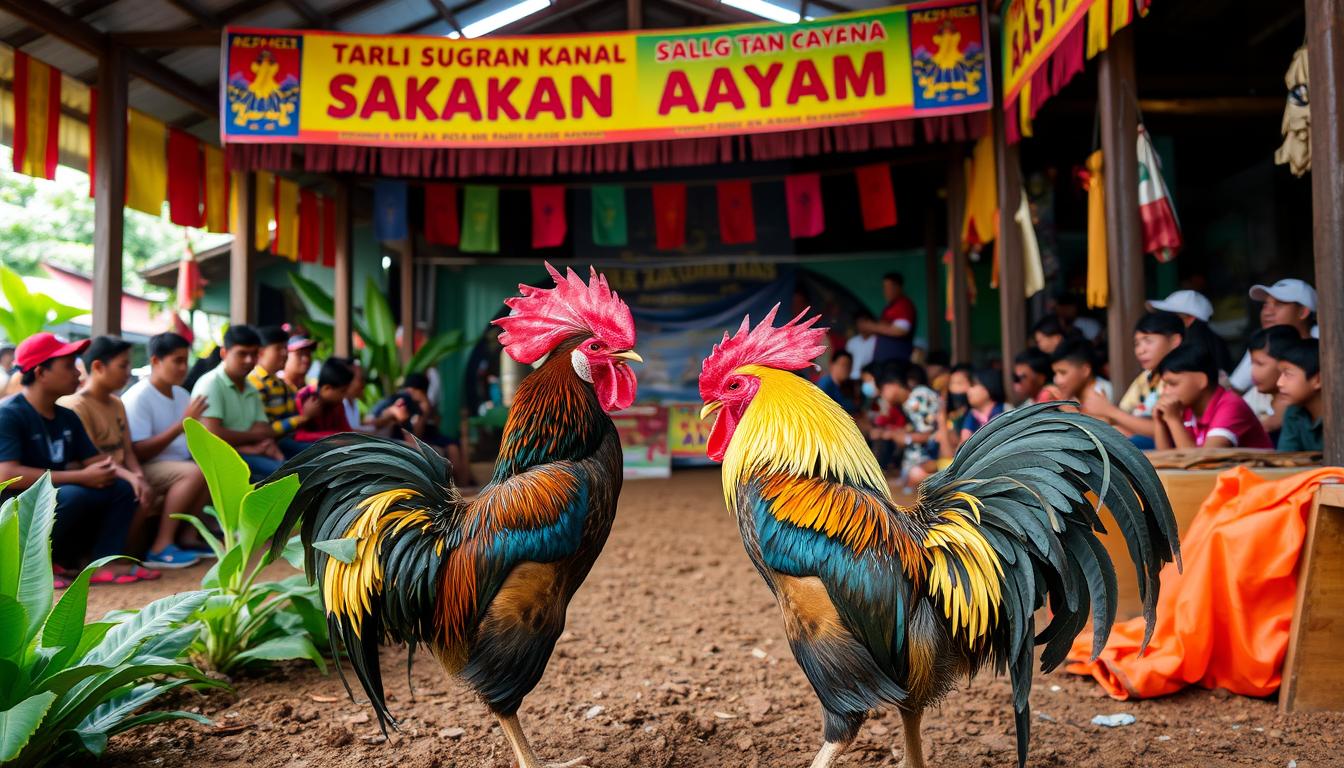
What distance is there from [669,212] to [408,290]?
3.94 m

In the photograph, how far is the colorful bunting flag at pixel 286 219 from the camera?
935 cm

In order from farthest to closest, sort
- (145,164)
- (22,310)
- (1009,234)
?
(145,164), (22,310), (1009,234)

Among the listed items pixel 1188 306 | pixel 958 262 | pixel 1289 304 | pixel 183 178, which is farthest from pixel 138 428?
pixel 958 262

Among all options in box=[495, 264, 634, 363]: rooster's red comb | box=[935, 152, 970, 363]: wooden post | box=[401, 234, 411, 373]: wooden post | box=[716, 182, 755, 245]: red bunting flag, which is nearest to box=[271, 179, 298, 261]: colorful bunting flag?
box=[401, 234, 411, 373]: wooden post

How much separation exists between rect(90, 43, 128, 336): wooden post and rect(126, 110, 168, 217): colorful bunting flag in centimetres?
57

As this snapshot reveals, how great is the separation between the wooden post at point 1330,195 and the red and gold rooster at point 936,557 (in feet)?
5.15

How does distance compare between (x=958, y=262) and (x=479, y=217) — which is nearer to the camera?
(x=958, y=262)

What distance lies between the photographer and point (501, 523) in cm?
215

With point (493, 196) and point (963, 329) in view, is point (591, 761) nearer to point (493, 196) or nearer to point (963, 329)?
point (963, 329)

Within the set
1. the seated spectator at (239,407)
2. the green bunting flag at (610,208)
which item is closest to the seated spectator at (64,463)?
the seated spectator at (239,407)

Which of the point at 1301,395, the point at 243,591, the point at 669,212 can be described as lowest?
the point at 243,591

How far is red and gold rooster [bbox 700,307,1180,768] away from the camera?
1.92 meters

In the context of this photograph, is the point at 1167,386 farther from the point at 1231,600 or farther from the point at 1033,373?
the point at 1033,373

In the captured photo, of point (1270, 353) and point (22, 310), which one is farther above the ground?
point (22, 310)
